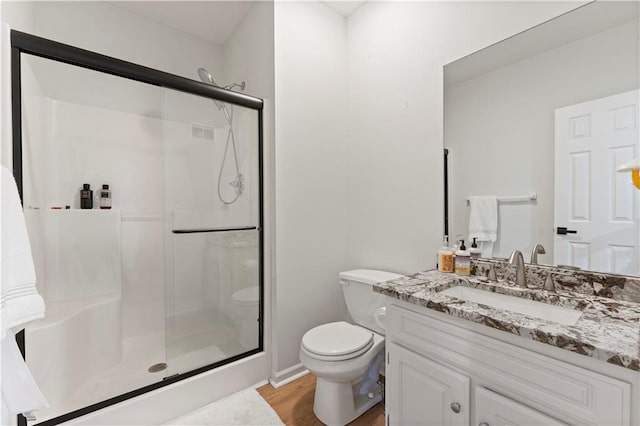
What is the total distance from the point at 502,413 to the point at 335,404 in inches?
35.5

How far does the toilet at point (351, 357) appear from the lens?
4.63 feet

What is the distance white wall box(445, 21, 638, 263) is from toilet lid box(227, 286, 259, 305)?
1.35 meters

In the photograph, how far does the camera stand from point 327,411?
58.4 inches

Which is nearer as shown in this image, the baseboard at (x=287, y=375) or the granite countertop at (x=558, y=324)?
the granite countertop at (x=558, y=324)

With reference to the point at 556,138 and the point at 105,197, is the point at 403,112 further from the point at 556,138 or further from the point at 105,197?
the point at 105,197

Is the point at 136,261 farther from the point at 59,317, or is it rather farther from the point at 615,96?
the point at 615,96

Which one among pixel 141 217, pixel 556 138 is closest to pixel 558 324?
pixel 556 138

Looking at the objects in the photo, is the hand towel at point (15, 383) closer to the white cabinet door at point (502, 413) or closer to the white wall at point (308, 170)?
the white wall at point (308, 170)

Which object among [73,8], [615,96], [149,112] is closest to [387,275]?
[615,96]

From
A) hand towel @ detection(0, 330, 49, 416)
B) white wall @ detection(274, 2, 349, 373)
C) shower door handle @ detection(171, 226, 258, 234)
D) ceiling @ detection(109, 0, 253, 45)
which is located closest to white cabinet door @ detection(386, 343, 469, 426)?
white wall @ detection(274, 2, 349, 373)

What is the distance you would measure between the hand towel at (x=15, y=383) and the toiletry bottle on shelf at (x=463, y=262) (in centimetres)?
173

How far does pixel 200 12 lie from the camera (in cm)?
218

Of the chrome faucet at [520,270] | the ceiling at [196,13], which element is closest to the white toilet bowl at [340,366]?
the chrome faucet at [520,270]

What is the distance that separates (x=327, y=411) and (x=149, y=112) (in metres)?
2.52
